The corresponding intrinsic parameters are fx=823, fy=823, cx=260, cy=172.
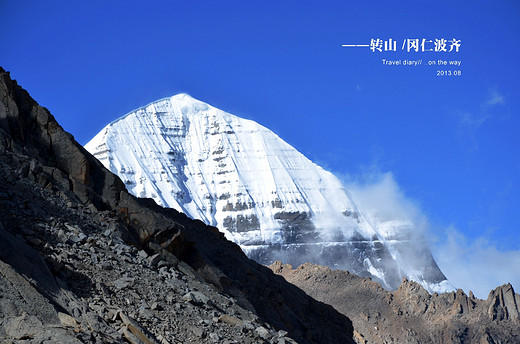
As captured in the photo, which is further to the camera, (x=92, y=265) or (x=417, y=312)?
(x=417, y=312)

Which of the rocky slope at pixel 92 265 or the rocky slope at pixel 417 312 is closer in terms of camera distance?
the rocky slope at pixel 92 265

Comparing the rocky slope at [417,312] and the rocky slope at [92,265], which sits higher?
the rocky slope at [417,312]

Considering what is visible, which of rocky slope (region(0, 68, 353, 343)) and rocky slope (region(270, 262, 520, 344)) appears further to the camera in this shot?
rocky slope (region(270, 262, 520, 344))

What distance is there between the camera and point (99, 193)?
30672 mm

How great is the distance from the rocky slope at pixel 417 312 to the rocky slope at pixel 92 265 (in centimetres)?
9378

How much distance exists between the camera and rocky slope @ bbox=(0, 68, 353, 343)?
17984 millimetres

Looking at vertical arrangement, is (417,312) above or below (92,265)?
above

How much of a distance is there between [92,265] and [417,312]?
117 meters

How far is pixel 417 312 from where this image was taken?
13412 centimetres

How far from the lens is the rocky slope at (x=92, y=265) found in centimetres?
Answer: 1798

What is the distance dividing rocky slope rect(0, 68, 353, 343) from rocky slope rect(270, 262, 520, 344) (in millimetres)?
93782

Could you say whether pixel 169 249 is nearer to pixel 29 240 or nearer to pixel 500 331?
pixel 29 240

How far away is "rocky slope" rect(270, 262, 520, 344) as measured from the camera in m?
128

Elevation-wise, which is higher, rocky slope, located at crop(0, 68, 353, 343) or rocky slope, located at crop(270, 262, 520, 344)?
rocky slope, located at crop(270, 262, 520, 344)
